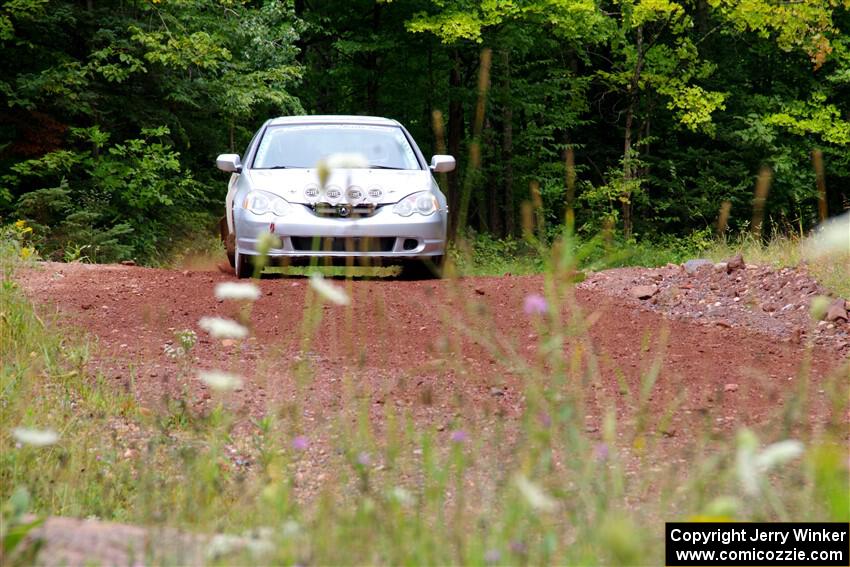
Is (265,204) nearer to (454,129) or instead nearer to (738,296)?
(738,296)

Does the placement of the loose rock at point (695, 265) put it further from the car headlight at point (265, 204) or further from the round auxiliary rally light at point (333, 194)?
the car headlight at point (265, 204)

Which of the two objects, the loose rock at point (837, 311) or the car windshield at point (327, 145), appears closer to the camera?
the loose rock at point (837, 311)

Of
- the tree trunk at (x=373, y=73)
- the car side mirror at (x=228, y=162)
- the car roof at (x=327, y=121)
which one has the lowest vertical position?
the tree trunk at (x=373, y=73)

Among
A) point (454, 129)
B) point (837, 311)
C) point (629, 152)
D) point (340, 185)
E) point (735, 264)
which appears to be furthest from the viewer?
point (454, 129)

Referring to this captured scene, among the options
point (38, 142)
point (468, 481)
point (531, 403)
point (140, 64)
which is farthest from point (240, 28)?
point (531, 403)

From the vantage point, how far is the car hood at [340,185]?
1026 centimetres

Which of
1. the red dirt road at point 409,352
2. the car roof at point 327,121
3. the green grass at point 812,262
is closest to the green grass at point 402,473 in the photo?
the red dirt road at point 409,352

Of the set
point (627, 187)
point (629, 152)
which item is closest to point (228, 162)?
point (627, 187)

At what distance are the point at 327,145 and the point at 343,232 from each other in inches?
57.8

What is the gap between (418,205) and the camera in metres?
10.5

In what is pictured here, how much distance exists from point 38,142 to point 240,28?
4685 mm

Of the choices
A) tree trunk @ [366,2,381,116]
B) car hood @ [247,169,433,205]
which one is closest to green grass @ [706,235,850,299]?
car hood @ [247,169,433,205]

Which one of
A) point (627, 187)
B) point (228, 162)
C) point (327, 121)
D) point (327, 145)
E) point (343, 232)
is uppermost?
point (327, 121)

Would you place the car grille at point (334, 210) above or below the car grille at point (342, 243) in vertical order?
above
